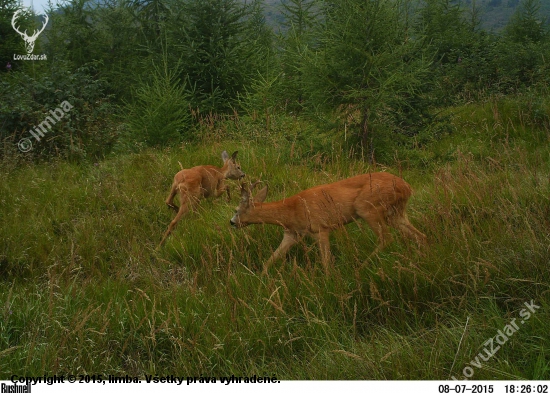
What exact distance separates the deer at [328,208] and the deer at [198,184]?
126cm

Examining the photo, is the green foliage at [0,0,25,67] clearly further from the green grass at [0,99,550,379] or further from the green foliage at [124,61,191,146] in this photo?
the green grass at [0,99,550,379]

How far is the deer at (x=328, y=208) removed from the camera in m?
4.89

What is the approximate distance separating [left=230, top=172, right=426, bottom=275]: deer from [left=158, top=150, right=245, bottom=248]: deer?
1.26m

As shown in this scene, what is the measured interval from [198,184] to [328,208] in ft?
7.51

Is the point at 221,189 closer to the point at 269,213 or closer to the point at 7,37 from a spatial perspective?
the point at 269,213

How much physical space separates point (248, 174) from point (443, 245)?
14.0 ft

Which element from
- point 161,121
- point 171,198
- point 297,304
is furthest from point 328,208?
point 161,121

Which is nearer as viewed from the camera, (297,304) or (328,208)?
(297,304)

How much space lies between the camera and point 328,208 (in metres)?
4.98

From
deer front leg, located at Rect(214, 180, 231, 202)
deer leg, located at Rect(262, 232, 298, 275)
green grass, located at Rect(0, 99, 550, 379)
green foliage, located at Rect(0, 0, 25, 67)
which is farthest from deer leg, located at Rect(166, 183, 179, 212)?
green foliage, located at Rect(0, 0, 25, 67)

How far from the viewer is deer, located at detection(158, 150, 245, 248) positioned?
6.39m

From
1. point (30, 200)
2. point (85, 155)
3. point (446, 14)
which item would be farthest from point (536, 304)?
point (446, 14)

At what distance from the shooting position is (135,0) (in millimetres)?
17969

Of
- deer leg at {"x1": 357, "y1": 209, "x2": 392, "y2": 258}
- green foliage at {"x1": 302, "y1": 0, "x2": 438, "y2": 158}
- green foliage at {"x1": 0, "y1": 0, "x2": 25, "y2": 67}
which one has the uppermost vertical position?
green foliage at {"x1": 0, "y1": 0, "x2": 25, "y2": 67}
